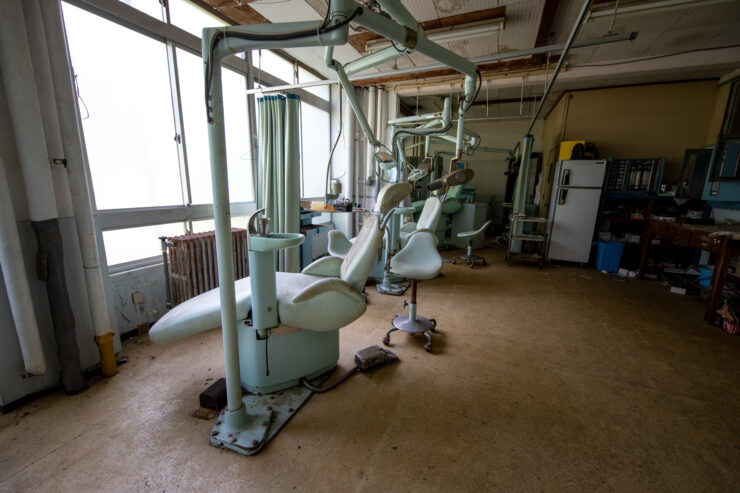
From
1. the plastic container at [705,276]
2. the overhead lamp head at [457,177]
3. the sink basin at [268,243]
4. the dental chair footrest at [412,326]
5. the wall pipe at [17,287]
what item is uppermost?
the overhead lamp head at [457,177]

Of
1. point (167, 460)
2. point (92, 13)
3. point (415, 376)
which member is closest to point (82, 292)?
point (167, 460)

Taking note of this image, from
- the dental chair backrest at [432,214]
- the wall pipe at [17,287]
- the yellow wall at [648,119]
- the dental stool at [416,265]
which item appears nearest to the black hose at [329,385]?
the dental stool at [416,265]

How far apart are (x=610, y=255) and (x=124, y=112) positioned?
6.45 meters

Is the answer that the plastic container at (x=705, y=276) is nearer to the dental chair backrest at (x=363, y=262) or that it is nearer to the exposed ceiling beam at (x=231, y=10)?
the dental chair backrest at (x=363, y=262)

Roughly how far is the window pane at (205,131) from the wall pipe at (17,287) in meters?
1.20

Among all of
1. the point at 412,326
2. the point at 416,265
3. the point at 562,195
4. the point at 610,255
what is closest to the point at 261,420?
the point at 412,326

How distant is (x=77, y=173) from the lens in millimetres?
1837

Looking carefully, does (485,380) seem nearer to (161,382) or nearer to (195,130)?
(161,382)

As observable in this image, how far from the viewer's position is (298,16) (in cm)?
319

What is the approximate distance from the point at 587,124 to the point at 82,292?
7148 mm

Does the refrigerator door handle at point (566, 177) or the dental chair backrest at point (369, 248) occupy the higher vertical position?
the refrigerator door handle at point (566, 177)

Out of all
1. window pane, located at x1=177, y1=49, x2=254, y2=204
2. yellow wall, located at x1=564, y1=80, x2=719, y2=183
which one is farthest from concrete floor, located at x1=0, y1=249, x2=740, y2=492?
yellow wall, located at x1=564, y1=80, x2=719, y2=183

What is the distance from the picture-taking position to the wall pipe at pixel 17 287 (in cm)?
150

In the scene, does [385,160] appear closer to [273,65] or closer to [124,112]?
[273,65]
